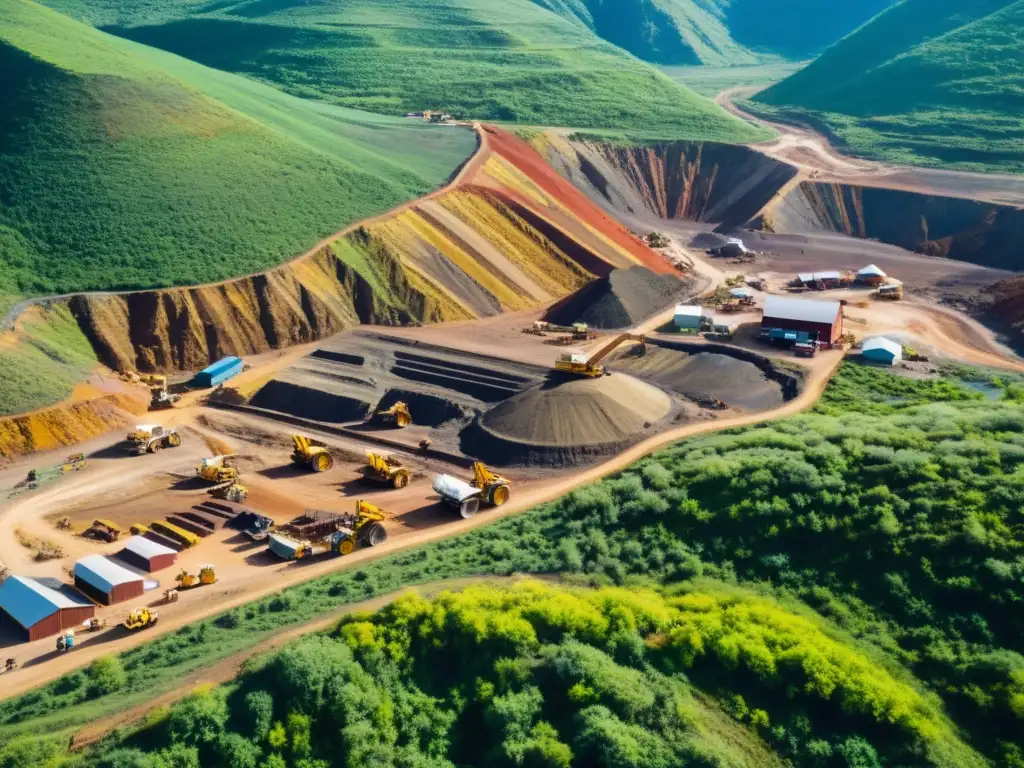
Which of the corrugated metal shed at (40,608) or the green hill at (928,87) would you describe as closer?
the corrugated metal shed at (40,608)

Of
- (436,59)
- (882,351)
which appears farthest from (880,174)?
(436,59)

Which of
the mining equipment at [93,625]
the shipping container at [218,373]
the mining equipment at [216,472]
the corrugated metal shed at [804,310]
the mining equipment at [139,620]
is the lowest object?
the mining equipment at [93,625]

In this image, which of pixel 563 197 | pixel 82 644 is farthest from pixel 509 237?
pixel 82 644

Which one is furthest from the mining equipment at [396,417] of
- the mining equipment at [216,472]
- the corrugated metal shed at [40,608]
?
the corrugated metal shed at [40,608]

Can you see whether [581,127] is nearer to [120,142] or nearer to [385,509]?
[120,142]

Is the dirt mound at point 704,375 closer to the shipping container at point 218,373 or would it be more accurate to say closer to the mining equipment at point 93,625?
the shipping container at point 218,373

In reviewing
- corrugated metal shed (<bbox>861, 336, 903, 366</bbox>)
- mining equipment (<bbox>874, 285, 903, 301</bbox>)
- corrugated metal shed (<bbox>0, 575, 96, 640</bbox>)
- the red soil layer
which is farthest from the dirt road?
corrugated metal shed (<bbox>0, 575, 96, 640</bbox>)

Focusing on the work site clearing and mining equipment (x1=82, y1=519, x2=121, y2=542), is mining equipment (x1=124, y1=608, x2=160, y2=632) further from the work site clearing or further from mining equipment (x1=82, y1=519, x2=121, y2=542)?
mining equipment (x1=82, y1=519, x2=121, y2=542)
